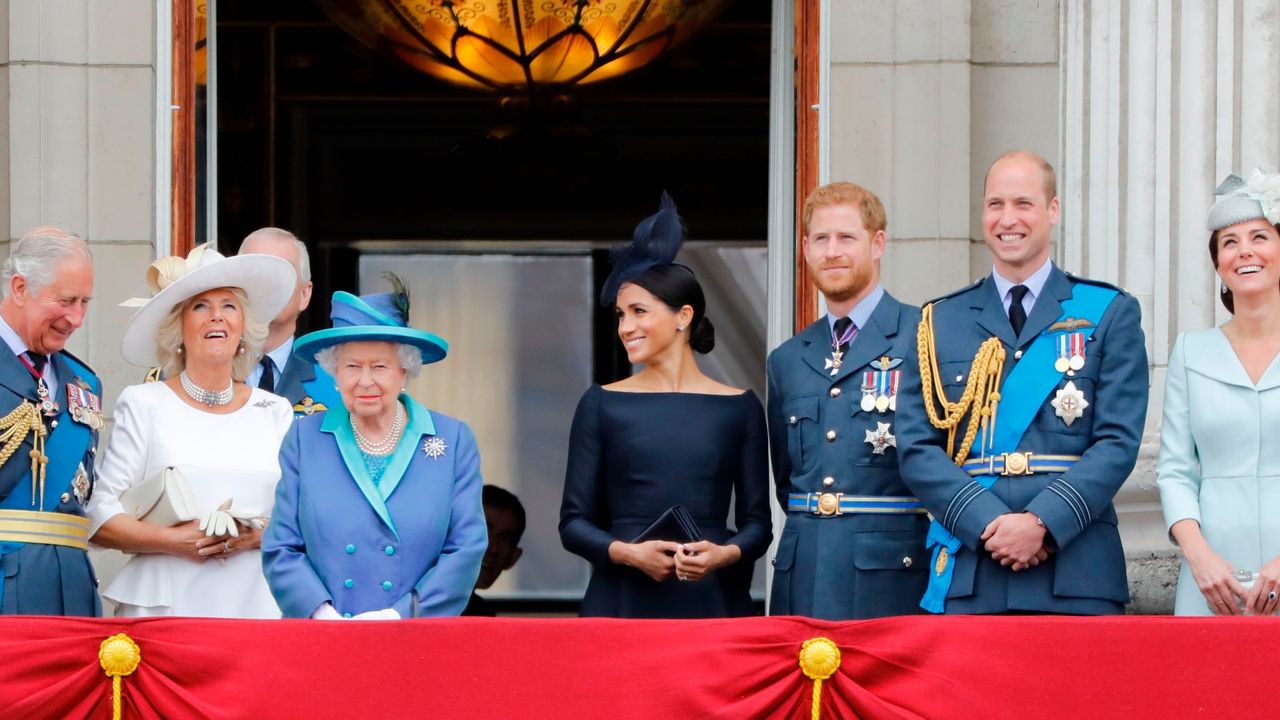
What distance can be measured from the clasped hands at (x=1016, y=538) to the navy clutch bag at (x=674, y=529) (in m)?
0.80

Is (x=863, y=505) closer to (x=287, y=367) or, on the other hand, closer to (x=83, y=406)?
(x=287, y=367)

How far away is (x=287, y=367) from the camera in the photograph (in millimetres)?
6195

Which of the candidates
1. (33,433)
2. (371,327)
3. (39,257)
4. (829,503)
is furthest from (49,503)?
(829,503)

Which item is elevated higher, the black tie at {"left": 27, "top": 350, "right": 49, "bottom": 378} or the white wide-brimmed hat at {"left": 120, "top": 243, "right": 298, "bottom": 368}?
the white wide-brimmed hat at {"left": 120, "top": 243, "right": 298, "bottom": 368}

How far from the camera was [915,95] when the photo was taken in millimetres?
7289

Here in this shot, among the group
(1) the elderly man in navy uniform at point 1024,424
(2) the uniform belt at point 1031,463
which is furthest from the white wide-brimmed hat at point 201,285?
(2) the uniform belt at point 1031,463

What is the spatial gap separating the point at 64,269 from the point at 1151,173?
3.56 m

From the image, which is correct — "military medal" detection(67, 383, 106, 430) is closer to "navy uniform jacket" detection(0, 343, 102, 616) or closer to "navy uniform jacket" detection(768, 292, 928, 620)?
"navy uniform jacket" detection(0, 343, 102, 616)

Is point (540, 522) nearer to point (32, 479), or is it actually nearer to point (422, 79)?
point (422, 79)

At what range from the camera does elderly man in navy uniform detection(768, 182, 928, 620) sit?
5402 mm

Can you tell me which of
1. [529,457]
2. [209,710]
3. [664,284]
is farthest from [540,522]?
[209,710]

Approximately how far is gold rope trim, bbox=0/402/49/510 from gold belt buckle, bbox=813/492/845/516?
195 centimetres

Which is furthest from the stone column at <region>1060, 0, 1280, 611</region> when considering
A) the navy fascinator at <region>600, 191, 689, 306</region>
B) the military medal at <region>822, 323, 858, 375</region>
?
the navy fascinator at <region>600, 191, 689, 306</region>

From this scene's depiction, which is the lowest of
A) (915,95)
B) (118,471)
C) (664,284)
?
(118,471)
